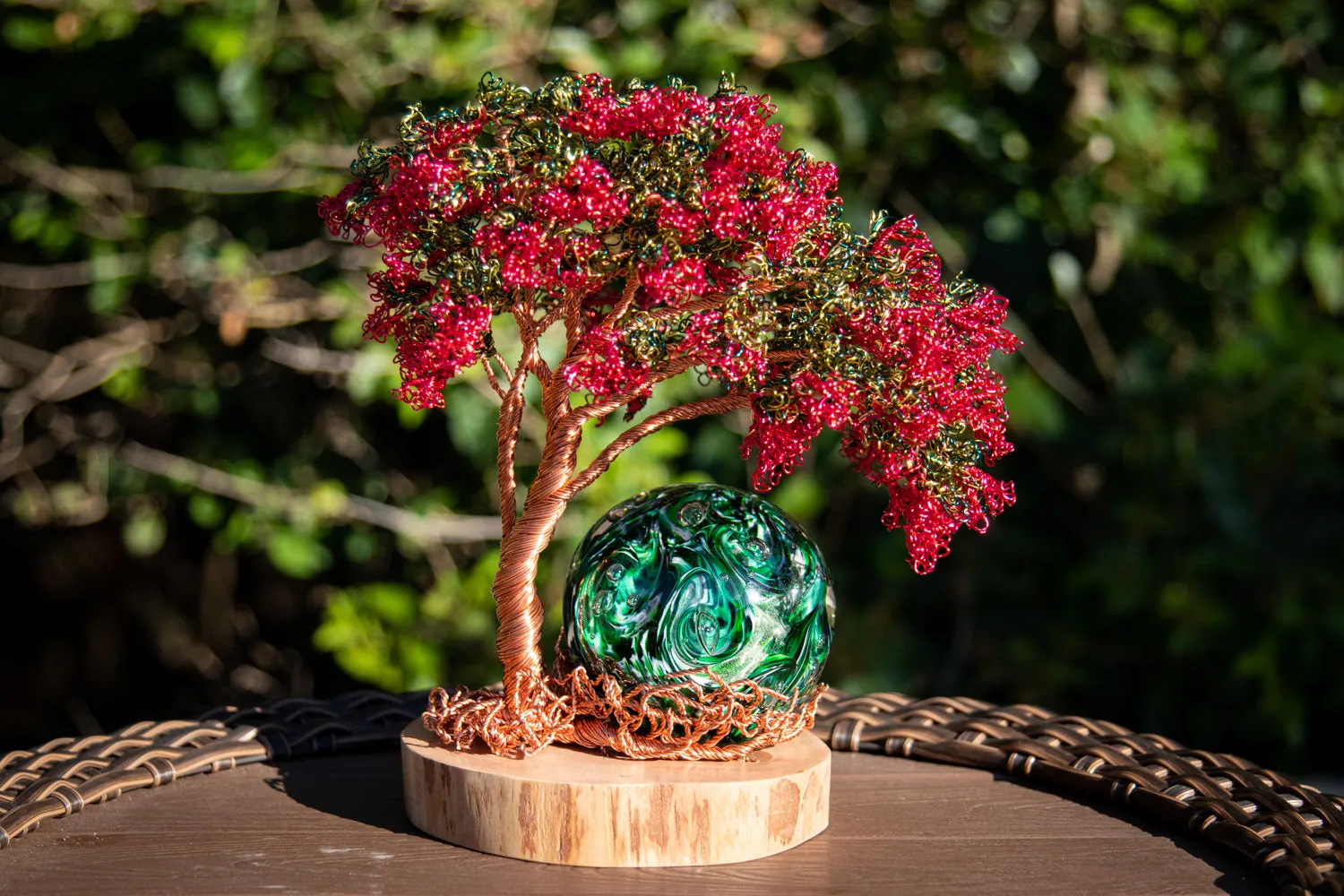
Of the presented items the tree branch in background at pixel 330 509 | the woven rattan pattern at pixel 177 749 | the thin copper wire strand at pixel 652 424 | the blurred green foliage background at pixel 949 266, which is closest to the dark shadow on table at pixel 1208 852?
the thin copper wire strand at pixel 652 424

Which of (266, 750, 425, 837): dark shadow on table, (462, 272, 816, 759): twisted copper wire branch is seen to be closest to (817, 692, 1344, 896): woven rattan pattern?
(462, 272, 816, 759): twisted copper wire branch

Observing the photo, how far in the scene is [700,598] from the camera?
108 cm

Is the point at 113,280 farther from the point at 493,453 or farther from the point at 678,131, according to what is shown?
the point at 678,131

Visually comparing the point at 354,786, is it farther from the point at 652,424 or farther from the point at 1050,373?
the point at 1050,373

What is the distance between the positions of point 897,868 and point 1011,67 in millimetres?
1788

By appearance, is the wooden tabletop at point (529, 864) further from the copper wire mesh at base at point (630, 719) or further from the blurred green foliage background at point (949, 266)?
the blurred green foliage background at point (949, 266)

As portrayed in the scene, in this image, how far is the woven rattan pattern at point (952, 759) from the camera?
1.11 metres

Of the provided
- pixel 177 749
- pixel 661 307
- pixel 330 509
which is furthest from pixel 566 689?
pixel 330 509

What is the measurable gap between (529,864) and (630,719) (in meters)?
0.14

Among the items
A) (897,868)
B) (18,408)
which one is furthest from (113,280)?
(897,868)

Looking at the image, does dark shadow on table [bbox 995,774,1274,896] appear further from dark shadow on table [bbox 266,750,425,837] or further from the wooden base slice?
dark shadow on table [bbox 266,750,425,837]

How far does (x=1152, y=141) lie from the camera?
8.14 ft

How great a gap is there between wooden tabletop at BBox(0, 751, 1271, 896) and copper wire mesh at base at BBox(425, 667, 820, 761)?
98 millimetres

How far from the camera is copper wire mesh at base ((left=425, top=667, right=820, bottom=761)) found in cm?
108
